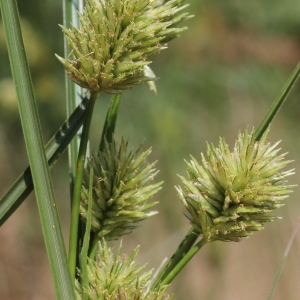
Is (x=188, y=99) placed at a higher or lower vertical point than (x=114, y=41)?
lower

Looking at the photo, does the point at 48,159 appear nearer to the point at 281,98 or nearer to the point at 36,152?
the point at 36,152

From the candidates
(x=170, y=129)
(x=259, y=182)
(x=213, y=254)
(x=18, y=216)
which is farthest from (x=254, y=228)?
(x=18, y=216)

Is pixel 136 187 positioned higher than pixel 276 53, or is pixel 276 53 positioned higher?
pixel 136 187

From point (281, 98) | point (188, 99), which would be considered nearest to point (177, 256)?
point (281, 98)

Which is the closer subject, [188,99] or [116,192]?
[116,192]

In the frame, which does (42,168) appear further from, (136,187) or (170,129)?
(170,129)

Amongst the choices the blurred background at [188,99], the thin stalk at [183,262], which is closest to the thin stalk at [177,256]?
the thin stalk at [183,262]
